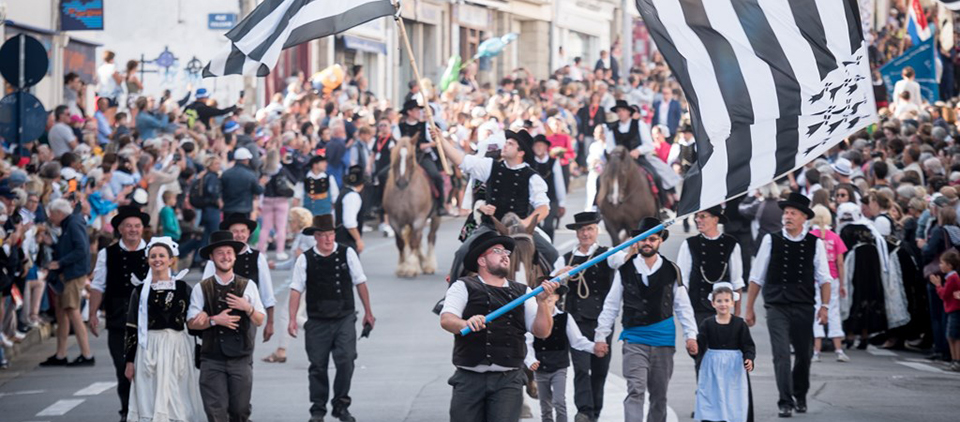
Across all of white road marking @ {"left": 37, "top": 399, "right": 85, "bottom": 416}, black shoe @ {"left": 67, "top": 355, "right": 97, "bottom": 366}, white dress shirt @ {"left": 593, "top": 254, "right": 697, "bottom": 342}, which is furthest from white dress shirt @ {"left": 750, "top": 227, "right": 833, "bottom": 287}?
black shoe @ {"left": 67, "top": 355, "right": 97, "bottom": 366}

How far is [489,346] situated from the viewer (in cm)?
1016

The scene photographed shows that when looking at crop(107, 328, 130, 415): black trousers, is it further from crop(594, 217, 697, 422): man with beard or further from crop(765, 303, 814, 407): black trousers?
crop(765, 303, 814, 407): black trousers

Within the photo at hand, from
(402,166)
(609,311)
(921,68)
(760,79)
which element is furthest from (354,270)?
(921,68)

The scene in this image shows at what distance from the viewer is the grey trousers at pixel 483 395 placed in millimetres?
10188

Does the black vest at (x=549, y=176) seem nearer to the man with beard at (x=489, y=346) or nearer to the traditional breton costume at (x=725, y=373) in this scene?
the traditional breton costume at (x=725, y=373)

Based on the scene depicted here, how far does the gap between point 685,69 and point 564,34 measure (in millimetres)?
56341

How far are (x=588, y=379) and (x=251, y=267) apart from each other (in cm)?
296

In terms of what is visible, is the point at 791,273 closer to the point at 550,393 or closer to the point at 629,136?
the point at 550,393

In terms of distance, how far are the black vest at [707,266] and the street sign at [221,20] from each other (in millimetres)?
25224

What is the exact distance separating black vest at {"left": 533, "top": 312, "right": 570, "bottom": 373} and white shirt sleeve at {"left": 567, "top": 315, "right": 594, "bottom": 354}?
6cm

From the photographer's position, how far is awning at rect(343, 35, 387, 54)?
4566 centimetres

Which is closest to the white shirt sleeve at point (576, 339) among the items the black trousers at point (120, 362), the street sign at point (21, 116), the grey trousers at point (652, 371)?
the grey trousers at point (652, 371)

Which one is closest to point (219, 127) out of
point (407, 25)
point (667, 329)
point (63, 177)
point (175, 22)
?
point (63, 177)

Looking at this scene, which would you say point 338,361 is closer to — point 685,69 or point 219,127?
point 685,69
